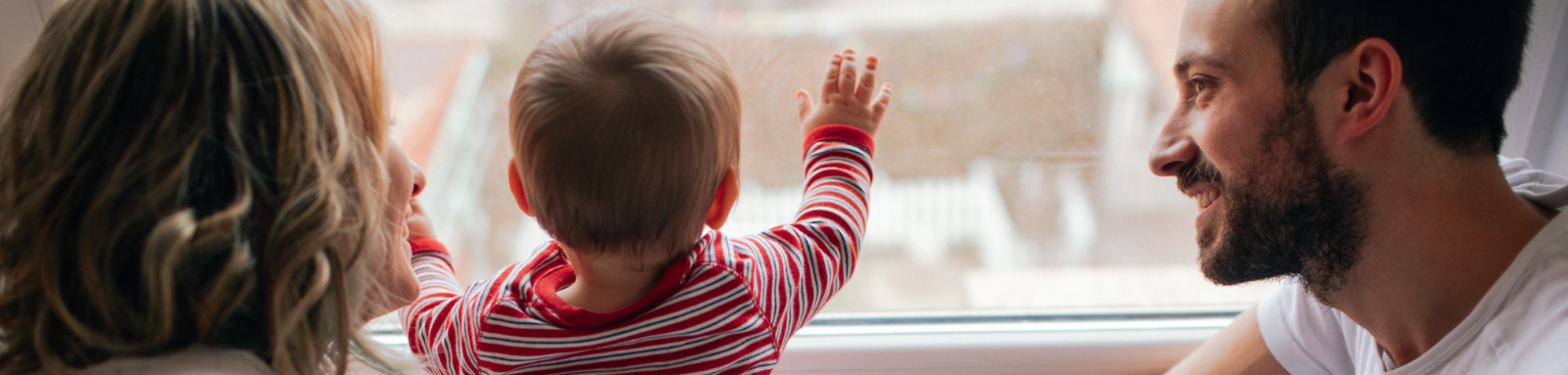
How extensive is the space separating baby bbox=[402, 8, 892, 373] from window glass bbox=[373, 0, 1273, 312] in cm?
21

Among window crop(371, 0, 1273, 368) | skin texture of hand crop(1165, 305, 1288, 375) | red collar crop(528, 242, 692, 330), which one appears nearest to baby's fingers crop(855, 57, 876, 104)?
window crop(371, 0, 1273, 368)

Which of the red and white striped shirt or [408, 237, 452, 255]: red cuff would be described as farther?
[408, 237, 452, 255]: red cuff

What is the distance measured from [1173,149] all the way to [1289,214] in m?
0.11

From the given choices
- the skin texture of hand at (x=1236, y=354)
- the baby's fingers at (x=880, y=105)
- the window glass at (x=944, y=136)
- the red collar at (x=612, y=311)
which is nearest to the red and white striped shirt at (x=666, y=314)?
the red collar at (x=612, y=311)

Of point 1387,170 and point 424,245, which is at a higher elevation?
point 1387,170

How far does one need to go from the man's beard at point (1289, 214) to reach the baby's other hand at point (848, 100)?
302 millimetres

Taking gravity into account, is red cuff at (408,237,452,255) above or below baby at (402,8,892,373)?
below

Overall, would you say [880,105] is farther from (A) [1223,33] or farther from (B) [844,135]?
(A) [1223,33]

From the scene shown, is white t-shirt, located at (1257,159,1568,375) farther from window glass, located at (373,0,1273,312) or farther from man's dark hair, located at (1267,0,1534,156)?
window glass, located at (373,0,1273,312)

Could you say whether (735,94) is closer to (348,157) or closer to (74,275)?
(348,157)

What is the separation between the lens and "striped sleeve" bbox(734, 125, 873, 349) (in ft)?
2.38

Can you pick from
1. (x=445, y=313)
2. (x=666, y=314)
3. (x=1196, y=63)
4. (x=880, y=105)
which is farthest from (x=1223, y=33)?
(x=445, y=313)

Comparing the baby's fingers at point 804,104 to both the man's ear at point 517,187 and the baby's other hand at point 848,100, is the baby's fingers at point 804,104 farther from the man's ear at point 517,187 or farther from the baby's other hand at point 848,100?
the man's ear at point 517,187

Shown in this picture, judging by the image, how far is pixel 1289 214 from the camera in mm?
717
